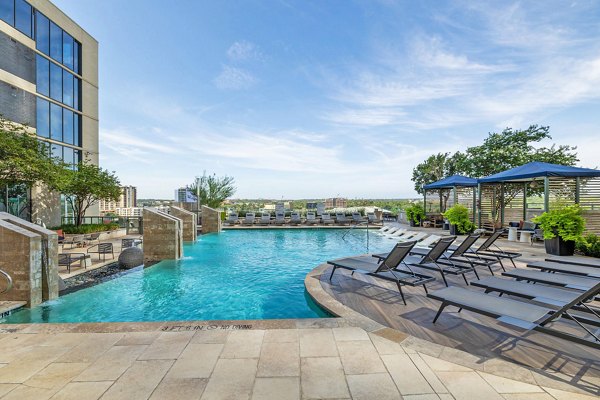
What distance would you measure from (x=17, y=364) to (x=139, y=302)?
2.78 m

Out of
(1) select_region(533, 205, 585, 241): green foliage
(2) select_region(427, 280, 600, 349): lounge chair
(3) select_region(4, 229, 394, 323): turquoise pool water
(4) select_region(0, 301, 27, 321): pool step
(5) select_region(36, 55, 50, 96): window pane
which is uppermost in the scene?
(5) select_region(36, 55, 50, 96): window pane

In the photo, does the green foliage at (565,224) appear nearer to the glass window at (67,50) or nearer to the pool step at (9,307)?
the pool step at (9,307)

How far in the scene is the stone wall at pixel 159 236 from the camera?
28.8 ft

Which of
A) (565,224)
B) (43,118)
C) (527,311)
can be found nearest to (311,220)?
(565,224)

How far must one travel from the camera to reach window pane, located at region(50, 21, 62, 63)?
49.3 feet

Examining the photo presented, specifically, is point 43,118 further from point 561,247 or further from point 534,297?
point 561,247

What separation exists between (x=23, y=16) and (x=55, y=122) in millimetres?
4933

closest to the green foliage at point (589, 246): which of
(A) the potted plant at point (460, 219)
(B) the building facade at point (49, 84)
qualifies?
(A) the potted plant at point (460, 219)

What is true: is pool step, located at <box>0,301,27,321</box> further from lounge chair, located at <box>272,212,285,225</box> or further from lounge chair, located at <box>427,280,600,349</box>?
lounge chair, located at <box>272,212,285,225</box>

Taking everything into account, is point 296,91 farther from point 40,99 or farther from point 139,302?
point 139,302

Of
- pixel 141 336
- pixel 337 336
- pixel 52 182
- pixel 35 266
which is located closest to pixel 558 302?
pixel 337 336

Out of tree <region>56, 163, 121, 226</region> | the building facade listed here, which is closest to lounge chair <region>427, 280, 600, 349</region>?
tree <region>56, 163, 121, 226</region>

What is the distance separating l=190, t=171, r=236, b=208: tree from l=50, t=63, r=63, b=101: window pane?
10392 mm

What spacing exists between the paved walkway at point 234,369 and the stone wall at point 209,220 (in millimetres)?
13630
